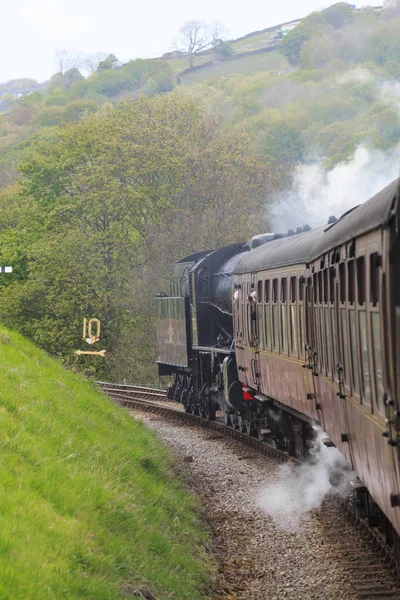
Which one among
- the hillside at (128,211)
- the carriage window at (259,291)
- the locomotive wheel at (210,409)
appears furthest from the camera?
the hillside at (128,211)

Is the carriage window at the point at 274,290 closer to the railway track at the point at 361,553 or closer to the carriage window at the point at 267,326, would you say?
the carriage window at the point at 267,326

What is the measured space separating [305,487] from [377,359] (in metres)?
7.23

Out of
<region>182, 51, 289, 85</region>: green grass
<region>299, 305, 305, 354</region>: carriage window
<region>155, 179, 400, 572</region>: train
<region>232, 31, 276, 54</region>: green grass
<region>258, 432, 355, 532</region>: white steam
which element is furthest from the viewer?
<region>232, 31, 276, 54</region>: green grass

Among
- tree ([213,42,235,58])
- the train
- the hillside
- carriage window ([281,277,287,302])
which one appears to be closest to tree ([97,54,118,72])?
tree ([213,42,235,58])

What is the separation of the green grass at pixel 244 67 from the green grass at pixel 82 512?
13265 centimetres

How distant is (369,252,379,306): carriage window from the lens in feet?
17.9

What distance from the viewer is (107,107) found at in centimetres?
4681

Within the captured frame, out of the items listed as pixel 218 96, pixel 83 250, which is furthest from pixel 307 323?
pixel 218 96

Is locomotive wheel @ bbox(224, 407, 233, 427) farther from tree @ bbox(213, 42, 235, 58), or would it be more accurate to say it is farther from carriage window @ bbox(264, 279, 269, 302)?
tree @ bbox(213, 42, 235, 58)

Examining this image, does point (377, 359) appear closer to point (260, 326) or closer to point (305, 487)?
point (305, 487)

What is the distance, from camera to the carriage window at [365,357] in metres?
6.16

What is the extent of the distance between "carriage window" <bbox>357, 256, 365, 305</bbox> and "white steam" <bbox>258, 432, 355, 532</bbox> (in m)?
4.87

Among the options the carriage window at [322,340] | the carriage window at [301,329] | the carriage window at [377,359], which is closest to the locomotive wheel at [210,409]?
the carriage window at [301,329]

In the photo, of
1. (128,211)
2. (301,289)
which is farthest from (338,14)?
(301,289)
